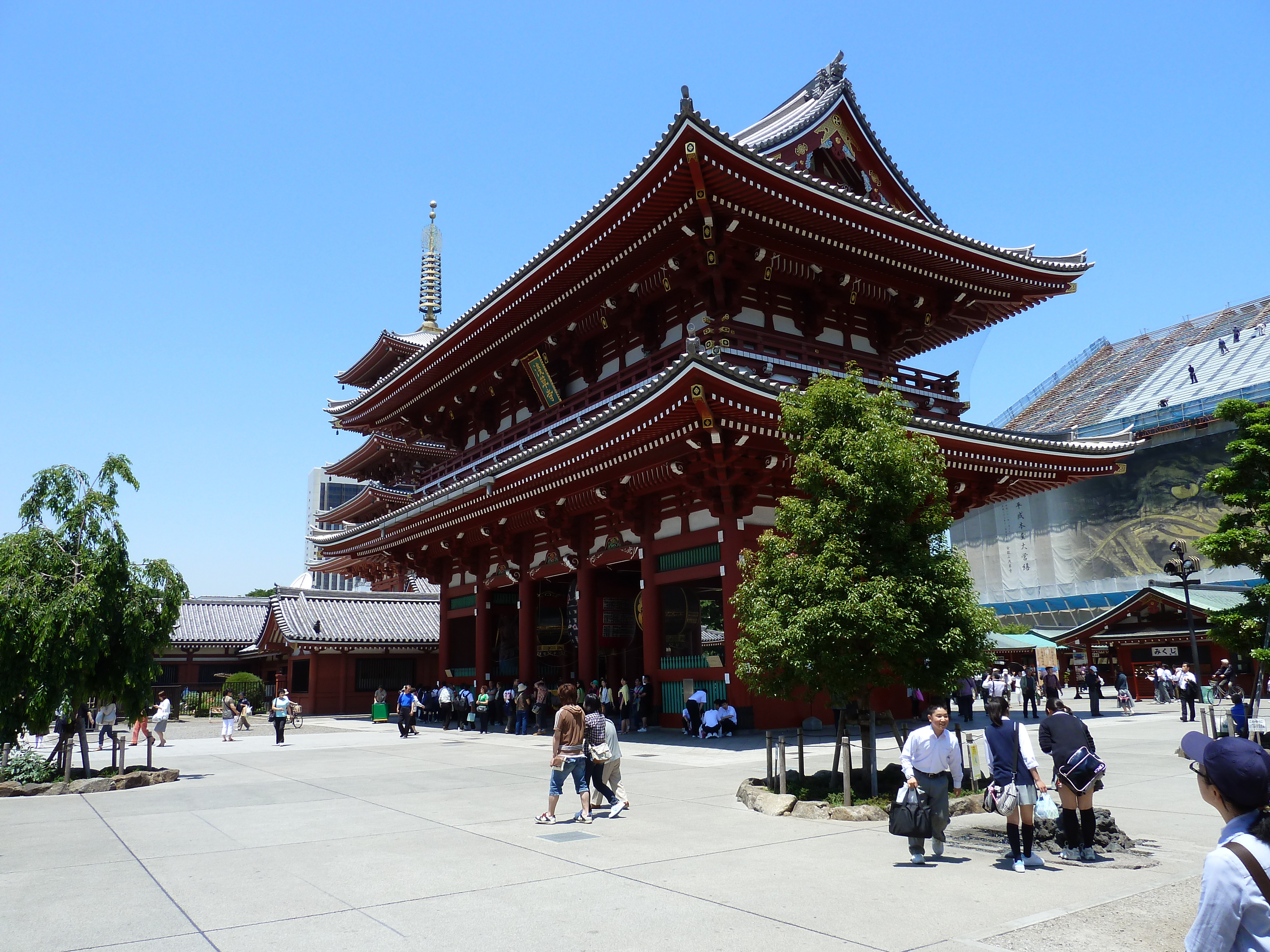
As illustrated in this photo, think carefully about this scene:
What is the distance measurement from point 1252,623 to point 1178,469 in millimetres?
49204

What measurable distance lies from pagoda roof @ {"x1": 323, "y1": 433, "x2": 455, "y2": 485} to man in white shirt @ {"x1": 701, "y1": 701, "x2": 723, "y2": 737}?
24510 millimetres

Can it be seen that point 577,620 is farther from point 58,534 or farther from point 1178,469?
point 1178,469

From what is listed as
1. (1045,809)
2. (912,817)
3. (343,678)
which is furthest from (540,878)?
(343,678)

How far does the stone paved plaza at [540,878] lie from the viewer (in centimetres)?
629

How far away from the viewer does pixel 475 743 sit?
2345 cm

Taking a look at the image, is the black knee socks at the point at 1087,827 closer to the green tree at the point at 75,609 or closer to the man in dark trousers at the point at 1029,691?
the green tree at the point at 75,609

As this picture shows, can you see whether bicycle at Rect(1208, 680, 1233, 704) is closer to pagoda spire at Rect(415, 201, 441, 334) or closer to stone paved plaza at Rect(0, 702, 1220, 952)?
stone paved plaza at Rect(0, 702, 1220, 952)

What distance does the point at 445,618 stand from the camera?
3475 centimetres

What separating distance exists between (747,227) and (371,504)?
1266 inches

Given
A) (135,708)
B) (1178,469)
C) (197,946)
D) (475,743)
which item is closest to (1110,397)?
(1178,469)

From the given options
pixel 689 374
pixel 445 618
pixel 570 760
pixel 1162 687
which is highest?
pixel 689 374

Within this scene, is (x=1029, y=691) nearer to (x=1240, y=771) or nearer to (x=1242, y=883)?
(x=1240, y=771)

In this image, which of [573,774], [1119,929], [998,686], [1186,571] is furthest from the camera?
[1186,571]

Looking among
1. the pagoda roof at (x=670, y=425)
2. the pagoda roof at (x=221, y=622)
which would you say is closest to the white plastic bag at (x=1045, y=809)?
the pagoda roof at (x=670, y=425)
